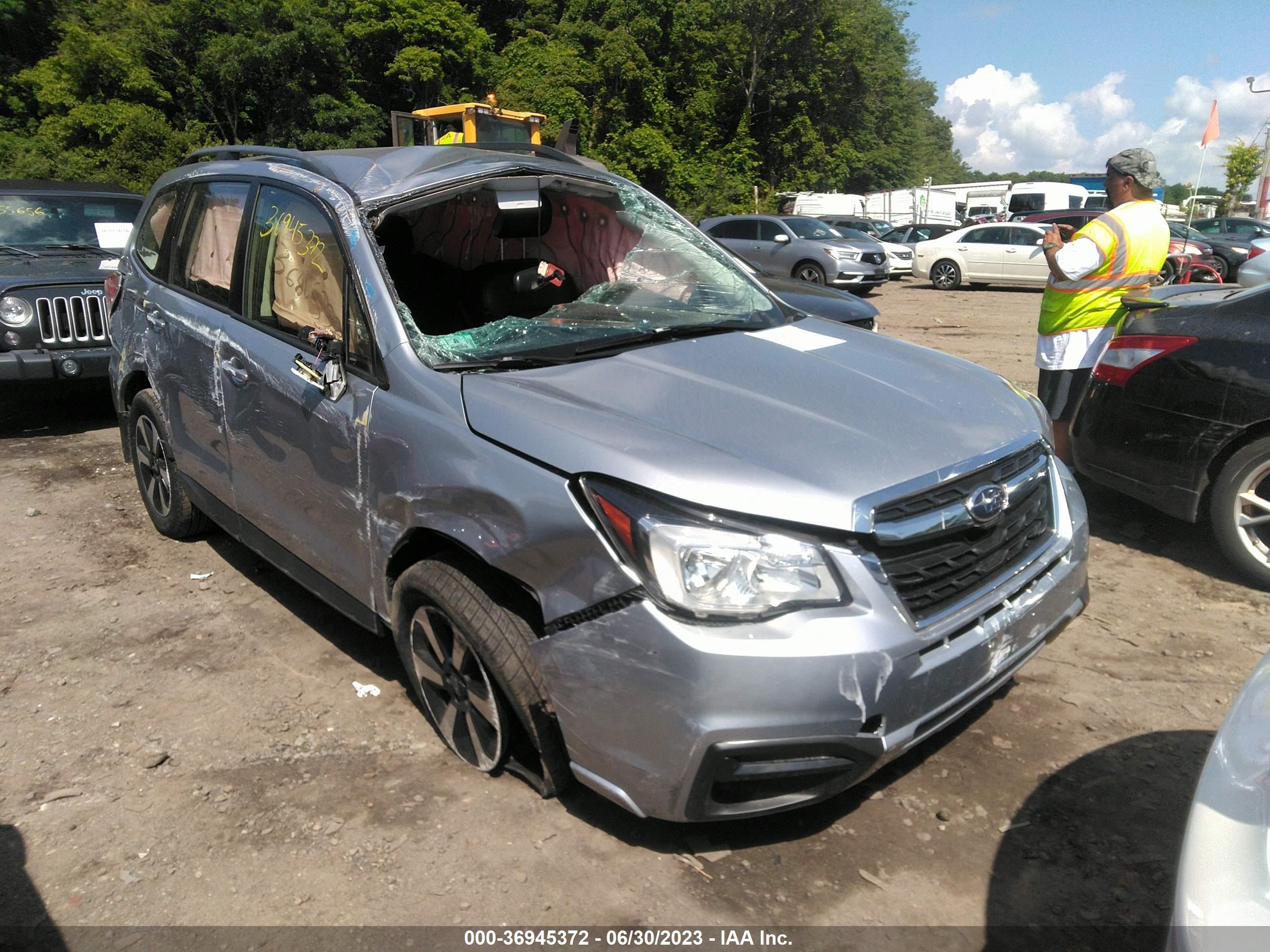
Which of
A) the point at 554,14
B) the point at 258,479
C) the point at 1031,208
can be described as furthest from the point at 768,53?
the point at 258,479

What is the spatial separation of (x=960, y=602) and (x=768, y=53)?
159 ft

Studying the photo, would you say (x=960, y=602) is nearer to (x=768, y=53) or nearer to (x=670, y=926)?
(x=670, y=926)

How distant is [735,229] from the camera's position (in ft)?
62.8

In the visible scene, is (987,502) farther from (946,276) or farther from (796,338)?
(946,276)

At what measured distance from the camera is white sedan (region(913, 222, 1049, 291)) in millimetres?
20594

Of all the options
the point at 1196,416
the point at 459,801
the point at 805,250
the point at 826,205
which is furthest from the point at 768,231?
the point at 826,205

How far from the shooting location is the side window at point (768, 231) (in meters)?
18.6

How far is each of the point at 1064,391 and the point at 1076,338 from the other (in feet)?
0.96

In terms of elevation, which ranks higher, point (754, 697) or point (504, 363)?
point (504, 363)

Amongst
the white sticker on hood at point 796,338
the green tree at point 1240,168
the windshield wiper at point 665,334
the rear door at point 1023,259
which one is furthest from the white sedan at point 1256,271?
the green tree at point 1240,168

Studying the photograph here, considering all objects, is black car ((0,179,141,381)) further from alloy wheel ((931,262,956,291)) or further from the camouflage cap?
alloy wheel ((931,262,956,291))

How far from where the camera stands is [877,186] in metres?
55.8

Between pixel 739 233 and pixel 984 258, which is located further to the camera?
pixel 984 258

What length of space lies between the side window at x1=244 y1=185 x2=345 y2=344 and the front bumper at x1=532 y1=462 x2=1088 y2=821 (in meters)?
1.46
